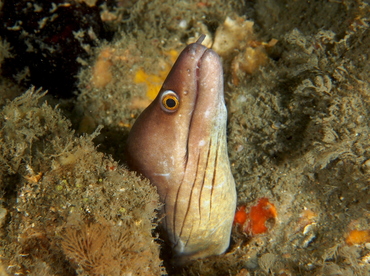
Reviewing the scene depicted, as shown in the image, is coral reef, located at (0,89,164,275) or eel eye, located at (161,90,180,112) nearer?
coral reef, located at (0,89,164,275)

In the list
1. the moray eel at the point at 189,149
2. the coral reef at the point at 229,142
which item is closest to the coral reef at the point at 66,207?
the coral reef at the point at 229,142

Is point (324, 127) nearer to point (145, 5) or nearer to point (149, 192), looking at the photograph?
point (149, 192)

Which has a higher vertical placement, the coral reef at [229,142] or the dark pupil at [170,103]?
the dark pupil at [170,103]

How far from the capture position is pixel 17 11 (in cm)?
372

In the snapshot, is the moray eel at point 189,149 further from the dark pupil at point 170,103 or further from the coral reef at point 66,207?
the coral reef at point 66,207

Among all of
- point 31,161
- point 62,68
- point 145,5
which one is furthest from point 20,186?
point 145,5

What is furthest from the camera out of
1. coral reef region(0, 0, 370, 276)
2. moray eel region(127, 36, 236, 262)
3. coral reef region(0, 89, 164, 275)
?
moray eel region(127, 36, 236, 262)

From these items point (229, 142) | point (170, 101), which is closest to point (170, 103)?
point (170, 101)

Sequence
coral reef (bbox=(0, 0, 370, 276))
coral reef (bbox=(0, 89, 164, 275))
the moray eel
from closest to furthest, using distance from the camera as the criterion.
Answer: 1. coral reef (bbox=(0, 89, 164, 275))
2. coral reef (bbox=(0, 0, 370, 276))
3. the moray eel

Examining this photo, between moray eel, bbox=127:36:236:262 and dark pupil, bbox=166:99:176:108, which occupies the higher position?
dark pupil, bbox=166:99:176:108

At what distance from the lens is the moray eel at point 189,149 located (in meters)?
2.41

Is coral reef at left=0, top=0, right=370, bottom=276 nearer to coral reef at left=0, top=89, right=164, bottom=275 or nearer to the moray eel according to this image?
coral reef at left=0, top=89, right=164, bottom=275

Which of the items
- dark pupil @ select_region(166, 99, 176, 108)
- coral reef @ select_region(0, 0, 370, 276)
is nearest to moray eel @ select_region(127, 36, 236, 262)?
dark pupil @ select_region(166, 99, 176, 108)

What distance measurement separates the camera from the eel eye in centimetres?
246
